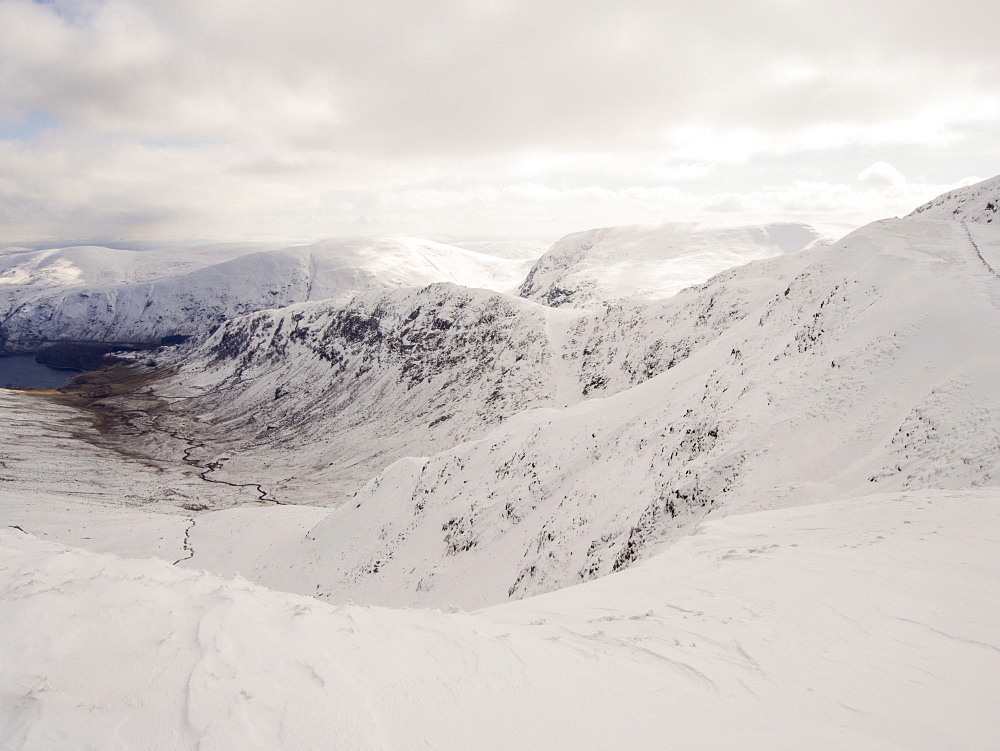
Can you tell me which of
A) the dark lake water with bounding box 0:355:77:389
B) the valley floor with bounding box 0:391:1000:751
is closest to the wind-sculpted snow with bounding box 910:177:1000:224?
the valley floor with bounding box 0:391:1000:751

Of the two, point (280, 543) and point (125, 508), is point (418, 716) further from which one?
point (125, 508)

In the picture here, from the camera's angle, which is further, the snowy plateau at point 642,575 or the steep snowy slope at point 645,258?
the steep snowy slope at point 645,258

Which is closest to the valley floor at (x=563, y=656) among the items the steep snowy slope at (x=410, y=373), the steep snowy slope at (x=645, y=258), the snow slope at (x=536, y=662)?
the snow slope at (x=536, y=662)

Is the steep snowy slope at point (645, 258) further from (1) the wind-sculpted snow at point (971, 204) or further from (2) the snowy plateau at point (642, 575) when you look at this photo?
(2) the snowy plateau at point (642, 575)

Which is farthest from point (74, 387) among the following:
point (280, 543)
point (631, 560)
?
point (631, 560)

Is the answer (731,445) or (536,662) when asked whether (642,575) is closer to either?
(536,662)

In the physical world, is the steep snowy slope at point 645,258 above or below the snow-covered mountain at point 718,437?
above

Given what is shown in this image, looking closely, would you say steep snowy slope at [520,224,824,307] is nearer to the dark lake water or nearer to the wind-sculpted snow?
the wind-sculpted snow
